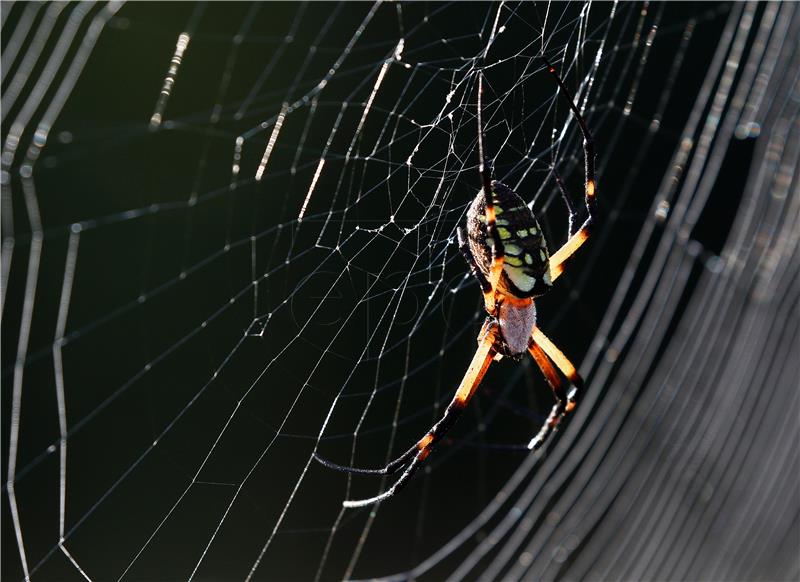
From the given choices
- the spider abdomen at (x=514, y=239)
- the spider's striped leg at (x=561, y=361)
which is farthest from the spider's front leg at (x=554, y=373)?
the spider abdomen at (x=514, y=239)

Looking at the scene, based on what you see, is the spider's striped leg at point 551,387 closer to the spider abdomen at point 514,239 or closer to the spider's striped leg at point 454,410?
the spider's striped leg at point 454,410

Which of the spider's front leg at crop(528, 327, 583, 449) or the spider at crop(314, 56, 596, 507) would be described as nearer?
the spider at crop(314, 56, 596, 507)

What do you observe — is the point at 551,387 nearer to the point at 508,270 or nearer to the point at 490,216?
the point at 508,270

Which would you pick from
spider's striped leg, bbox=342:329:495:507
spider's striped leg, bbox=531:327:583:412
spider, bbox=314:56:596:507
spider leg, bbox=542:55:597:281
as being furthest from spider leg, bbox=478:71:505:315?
spider's striped leg, bbox=531:327:583:412

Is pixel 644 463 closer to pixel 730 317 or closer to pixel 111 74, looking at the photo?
pixel 730 317

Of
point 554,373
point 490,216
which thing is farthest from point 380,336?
point 490,216

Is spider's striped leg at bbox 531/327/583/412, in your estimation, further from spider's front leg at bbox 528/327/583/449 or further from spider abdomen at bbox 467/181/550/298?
spider abdomen at bbox 467/181/550/298

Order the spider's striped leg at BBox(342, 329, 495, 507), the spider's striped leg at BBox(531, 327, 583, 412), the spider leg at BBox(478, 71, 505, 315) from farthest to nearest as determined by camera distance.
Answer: the spider's striped leg at BBox(531, 327, 583, 412) < the spider's striped leg at BBox(342, 329, 495, 507) < the spider leg at BBox(478, 71, 505, 315)
